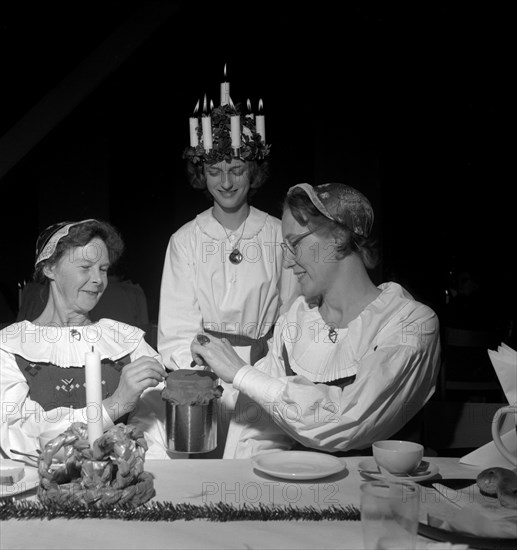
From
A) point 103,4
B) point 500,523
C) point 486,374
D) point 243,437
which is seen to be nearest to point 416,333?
point 243,437

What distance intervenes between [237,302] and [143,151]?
5.41ft

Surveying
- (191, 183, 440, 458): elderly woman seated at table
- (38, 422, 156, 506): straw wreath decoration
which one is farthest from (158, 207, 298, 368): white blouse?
(38, 422, 156, 506): straw wreath decoration

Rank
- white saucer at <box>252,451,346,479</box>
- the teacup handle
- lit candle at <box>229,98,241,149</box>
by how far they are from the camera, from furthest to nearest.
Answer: lit candle at <box>229,98,241,149</box> < white saucer at <box>252,451,346,479</box> < the teacup handle

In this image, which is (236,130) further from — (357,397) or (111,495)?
(111,495)

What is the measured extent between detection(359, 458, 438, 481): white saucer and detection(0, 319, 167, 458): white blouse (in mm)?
853

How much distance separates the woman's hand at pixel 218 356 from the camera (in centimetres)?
238

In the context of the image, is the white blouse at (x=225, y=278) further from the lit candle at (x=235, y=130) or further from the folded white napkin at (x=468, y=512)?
the folded white napkin at (x=468, y=512)

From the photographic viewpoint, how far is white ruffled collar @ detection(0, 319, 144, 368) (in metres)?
2.53

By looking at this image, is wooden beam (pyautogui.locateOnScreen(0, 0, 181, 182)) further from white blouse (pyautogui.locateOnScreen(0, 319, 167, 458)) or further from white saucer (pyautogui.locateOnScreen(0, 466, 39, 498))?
white saucer (pyautogui.locateOnScreen(0, 466, 39, 498))

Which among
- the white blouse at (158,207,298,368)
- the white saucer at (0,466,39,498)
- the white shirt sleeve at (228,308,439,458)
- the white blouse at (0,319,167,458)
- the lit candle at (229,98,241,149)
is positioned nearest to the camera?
the white saucer at (0,466,39,498)

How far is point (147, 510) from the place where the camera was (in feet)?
5.21

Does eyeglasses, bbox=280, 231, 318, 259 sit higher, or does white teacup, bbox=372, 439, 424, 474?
eyeglasses, bbox=280, 231, 318, 259

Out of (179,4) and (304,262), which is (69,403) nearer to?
(304,262)

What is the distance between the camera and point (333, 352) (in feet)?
8.32
